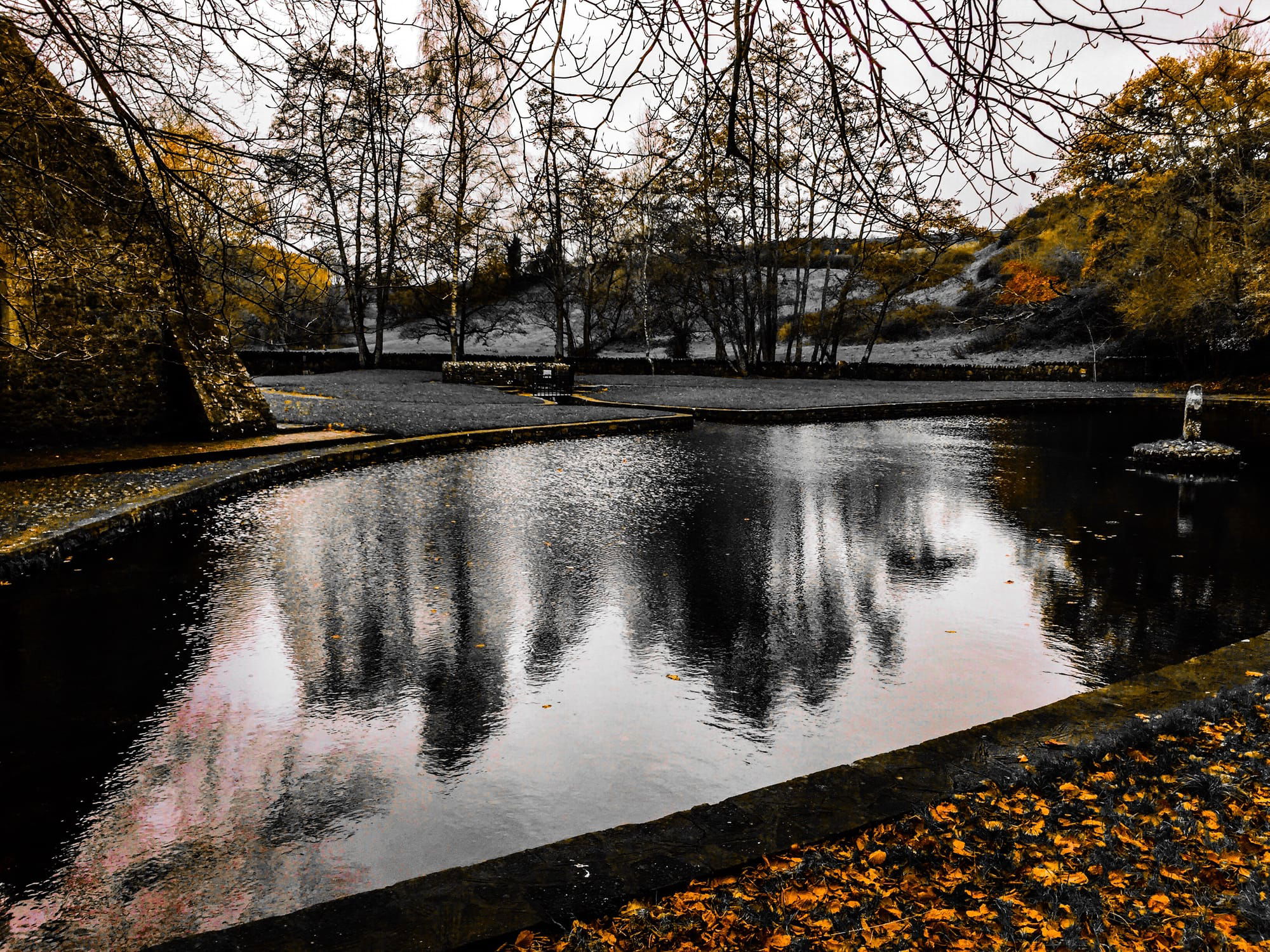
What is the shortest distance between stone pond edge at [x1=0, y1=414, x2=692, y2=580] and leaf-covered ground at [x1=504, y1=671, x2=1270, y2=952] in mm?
5666

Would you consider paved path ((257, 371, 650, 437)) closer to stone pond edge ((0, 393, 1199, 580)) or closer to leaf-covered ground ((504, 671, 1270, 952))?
stone pond edge ((0, 393, 1199, 580))

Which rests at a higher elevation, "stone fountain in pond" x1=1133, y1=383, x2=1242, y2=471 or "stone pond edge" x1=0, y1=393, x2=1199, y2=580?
"stone pond edge" x1=0, y1=393, x2=1199, y2=580

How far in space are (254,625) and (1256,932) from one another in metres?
4.84

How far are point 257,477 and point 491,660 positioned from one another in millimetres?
6060

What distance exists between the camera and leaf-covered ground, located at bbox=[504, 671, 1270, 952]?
2098 millimetres

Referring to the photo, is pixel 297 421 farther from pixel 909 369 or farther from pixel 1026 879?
pixel 909 369

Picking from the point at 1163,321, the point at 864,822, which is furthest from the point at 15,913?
the point at 1163,321

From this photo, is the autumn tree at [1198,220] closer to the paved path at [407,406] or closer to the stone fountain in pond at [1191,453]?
the paved path at [407,406]

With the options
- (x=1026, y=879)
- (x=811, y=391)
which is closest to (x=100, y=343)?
(x=1026, y=879)

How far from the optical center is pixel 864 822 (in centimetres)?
255

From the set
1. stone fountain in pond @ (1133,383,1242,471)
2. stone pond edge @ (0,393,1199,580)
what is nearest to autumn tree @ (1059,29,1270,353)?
stone pond edge @ (0,393,1199,580)

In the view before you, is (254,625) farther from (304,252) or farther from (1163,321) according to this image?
(1163,321)

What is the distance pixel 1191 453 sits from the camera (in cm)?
1146

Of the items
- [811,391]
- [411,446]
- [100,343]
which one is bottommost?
[411,446]
